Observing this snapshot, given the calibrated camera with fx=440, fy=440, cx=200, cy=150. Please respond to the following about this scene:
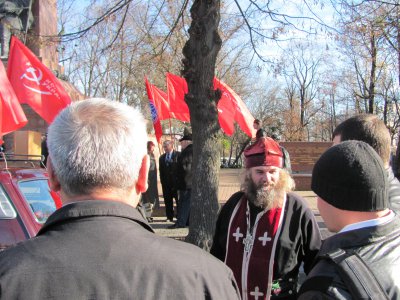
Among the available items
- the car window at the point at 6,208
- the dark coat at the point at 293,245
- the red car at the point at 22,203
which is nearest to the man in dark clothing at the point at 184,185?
the red car at the point at 22,203

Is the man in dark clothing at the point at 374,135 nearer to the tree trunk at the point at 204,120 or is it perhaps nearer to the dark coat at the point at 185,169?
the tree trunk at the point at 204,120

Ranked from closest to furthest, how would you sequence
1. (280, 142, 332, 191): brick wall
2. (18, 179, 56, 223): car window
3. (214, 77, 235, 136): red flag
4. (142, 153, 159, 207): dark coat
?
(18, 179, 56, 223): car window → (214, 77, 235, 136): red flag → (142, 153, 159, 207): dark coat → (280, 142, 332, 191): brick wall

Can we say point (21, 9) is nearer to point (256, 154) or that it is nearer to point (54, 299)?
point (256, 154)

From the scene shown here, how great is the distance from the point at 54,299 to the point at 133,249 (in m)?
0.24

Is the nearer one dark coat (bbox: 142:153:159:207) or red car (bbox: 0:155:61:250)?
red car (bbox: 0:155:61:250)

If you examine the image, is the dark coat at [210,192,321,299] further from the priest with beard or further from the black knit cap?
the black knit cap

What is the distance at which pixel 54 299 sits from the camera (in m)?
1.16

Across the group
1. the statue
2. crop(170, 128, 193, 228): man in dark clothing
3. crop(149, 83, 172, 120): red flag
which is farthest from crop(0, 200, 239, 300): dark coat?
the statue

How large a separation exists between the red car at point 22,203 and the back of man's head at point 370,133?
263 centimetres

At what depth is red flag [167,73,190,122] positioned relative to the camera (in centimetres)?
1048

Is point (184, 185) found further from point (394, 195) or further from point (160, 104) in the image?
point (394, 195)

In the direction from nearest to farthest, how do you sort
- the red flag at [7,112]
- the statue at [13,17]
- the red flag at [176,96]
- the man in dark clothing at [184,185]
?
the red flag at [7,112] → the man in dark clothing at [184,185] → the red flag at [176,96] → the statue at [13,17]

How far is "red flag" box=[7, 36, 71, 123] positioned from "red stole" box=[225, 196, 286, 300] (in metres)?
4.90

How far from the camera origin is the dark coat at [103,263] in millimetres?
1164
